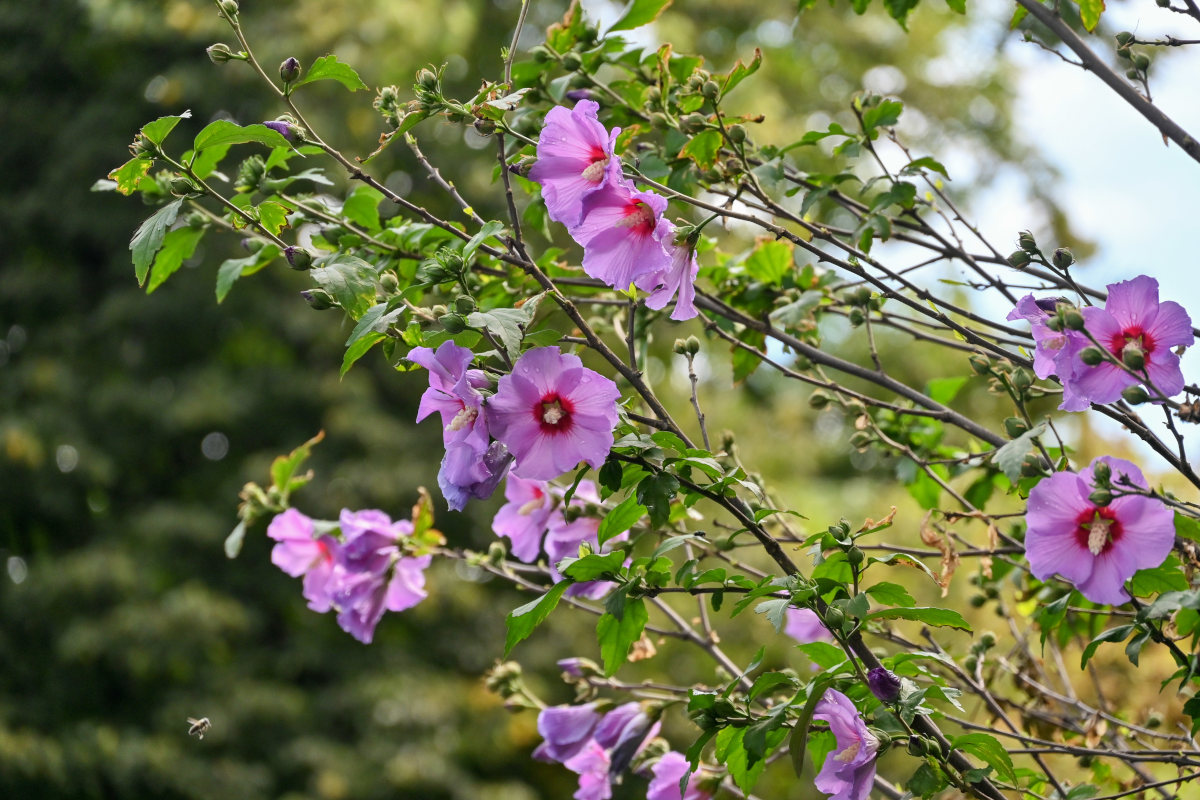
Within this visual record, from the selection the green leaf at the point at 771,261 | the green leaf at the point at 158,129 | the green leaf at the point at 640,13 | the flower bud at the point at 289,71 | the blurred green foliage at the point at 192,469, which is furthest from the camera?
the blurred green foliage at the point at 192,469

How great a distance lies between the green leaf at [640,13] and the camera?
1351 millimetres

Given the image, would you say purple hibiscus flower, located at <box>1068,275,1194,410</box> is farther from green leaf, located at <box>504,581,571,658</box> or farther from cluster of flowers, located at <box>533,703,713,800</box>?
cluster of flowers, located at <box>533,703,713,800</box>

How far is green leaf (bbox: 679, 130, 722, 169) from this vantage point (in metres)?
1.25

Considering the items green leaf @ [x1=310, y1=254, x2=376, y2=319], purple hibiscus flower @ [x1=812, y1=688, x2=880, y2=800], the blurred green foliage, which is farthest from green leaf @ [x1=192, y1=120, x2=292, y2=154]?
the blurred green foliage

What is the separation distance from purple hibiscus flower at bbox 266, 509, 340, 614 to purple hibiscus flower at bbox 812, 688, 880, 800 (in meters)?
0.80

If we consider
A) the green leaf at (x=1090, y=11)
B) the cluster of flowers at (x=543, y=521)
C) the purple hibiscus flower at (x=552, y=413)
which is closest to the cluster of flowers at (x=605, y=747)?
the cluster of flowers at (x=543, y=521)

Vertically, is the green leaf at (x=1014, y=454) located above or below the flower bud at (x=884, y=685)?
above

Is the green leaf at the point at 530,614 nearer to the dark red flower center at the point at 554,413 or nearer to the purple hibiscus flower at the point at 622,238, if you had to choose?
the dark red flower center at the point at 554,413

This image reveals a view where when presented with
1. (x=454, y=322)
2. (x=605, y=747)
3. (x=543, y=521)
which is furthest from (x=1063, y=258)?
(x=605, y=747)

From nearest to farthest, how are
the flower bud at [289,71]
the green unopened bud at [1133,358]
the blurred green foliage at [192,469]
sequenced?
the green unopened bud at [1133,358] → the flower bud at [289,71] → the blurred green foliage at [192,469]

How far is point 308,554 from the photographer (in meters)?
1.57

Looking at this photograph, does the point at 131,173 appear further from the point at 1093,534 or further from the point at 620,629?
the point at 1093,534

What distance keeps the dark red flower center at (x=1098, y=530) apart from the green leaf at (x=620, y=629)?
0.41 meters

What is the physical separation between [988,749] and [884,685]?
0.14 metres
